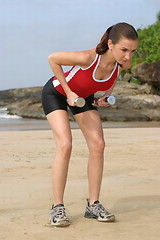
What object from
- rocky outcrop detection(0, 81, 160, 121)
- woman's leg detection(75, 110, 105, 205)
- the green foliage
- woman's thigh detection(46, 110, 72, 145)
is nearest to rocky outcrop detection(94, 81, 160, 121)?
rocky outcrop detection(0, 81, 160, 121)

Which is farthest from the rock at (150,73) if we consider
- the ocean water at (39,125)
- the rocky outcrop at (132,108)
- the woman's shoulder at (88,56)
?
the woman's shoulder at (88,56)

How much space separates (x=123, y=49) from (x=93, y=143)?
94cm

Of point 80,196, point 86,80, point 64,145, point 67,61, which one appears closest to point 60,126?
point 64,145

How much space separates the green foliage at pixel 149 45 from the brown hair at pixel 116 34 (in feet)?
124

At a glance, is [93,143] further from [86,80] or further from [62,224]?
[62,224]

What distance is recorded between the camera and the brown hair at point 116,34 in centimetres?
379

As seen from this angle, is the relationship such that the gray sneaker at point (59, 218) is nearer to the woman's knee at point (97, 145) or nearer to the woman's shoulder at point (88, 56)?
the woman's knee at point (97, 145)

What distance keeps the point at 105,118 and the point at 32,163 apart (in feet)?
60.8

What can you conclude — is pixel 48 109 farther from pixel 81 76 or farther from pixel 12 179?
pixel 12 179

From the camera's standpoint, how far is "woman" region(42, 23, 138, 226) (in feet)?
12.7

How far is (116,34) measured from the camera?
3840 mm

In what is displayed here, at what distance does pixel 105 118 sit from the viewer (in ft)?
85.2

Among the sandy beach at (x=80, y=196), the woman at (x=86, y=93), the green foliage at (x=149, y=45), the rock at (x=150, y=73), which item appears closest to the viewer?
the sandy beach at (x=80, y=196)

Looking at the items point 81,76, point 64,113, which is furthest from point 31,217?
point 81,76
